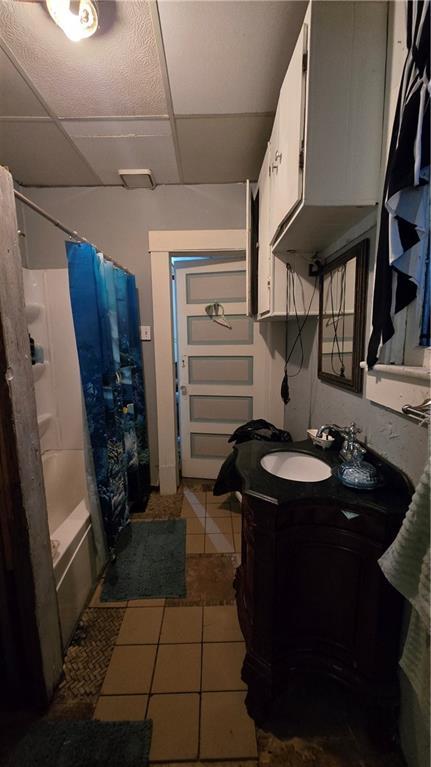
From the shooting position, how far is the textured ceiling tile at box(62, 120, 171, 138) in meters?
1.53

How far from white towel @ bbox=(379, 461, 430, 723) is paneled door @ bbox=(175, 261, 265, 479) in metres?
1.77

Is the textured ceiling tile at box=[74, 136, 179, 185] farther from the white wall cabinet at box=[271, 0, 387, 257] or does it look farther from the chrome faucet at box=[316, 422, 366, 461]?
the chrome faucet at box=[316, 422, 366, 461]

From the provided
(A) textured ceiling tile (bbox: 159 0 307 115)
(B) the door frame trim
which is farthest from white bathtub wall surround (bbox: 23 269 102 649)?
(A) textured ceiling tile (bbox: 159 0 307 115)

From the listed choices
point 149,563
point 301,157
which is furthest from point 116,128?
point 149,563

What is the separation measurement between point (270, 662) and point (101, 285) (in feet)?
5.88

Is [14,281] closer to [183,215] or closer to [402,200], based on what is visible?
[402,200]

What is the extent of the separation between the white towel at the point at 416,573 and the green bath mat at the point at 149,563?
111 centimetres

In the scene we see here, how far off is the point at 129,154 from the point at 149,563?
2520mm

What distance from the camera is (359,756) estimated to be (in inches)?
36.2

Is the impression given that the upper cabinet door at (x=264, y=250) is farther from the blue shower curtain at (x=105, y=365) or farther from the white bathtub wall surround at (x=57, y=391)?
the white bathtub wall surround at (x=57, y=391)

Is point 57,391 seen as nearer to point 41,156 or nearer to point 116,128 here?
point 41,156

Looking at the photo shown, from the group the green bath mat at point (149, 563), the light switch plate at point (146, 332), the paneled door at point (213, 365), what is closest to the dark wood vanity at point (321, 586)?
the green bath mat at point (149, 563)

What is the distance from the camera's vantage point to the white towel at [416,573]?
0.62m

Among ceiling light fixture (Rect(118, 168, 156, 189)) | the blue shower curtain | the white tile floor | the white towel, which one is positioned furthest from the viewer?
ceiling light fixture (Rect(118, 168, 156, 189))
